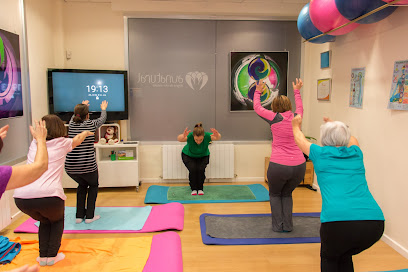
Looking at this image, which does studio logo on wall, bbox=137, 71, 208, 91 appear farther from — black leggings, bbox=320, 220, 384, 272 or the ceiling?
→ black leggings, bbox=320, 220, 384, 272

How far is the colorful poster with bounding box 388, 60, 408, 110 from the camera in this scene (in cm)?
302

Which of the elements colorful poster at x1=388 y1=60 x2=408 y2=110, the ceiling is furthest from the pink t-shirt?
the ceiling

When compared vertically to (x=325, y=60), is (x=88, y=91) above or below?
below

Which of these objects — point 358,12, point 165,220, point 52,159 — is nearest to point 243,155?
point 165,220

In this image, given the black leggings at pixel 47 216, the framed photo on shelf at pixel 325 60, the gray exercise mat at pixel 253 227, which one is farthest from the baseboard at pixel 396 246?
the black leggings at pixel 47 216

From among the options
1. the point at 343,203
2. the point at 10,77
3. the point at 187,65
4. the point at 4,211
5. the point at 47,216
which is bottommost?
the point at 4,211

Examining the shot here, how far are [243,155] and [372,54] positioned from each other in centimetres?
261

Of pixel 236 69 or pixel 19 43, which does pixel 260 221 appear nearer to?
pixel 236 69

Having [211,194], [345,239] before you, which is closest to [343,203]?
[345,239]

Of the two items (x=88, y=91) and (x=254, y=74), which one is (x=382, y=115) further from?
(x=88, y=91)

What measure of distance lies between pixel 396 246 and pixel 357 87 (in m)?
1.72

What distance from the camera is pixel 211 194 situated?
4.87 metres

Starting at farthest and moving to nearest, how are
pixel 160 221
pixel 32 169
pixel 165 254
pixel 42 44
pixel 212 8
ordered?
pixel 212 8 → pixel 42 44 → pixel 160 221 → pixel 165 254 → pixel 32 169

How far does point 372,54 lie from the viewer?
3.57 m
